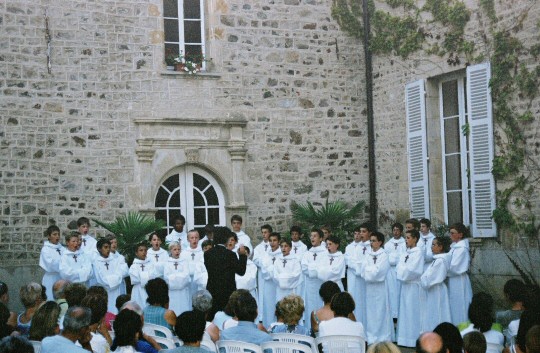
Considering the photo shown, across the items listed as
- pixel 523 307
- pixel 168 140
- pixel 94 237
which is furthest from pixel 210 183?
pixel 523 307

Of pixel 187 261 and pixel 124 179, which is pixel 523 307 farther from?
pixel 124 179

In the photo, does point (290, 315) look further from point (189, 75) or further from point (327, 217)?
point (189, 75)

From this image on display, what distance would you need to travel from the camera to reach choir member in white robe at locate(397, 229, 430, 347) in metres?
11.8

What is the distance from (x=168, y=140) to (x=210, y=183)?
111cm

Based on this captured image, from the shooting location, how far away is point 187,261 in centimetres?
1230

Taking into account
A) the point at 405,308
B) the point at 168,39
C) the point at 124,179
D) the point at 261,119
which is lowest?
the point at 405,308

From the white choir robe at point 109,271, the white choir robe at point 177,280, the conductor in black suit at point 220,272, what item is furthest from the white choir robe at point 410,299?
the white choir robe at point 109,271

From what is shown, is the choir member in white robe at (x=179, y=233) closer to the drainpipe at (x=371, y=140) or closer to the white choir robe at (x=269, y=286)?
the white choir robe at (x=269, y=286)

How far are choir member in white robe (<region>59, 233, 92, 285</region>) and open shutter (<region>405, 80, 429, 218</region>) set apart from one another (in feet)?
17.2

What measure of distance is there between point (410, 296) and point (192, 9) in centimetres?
632

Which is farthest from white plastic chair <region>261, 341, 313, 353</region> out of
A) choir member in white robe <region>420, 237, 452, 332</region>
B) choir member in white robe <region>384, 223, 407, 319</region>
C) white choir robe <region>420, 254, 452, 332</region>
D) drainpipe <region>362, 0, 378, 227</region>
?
drainpipe <region>362, 0, 378, 227</region>

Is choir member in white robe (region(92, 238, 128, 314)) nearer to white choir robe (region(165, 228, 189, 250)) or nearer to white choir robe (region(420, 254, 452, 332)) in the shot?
white choir robe (region(165, 228, 189, 250))

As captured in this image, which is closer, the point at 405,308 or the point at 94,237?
the point at 405,308

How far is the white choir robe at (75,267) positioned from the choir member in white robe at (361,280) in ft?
12.0
